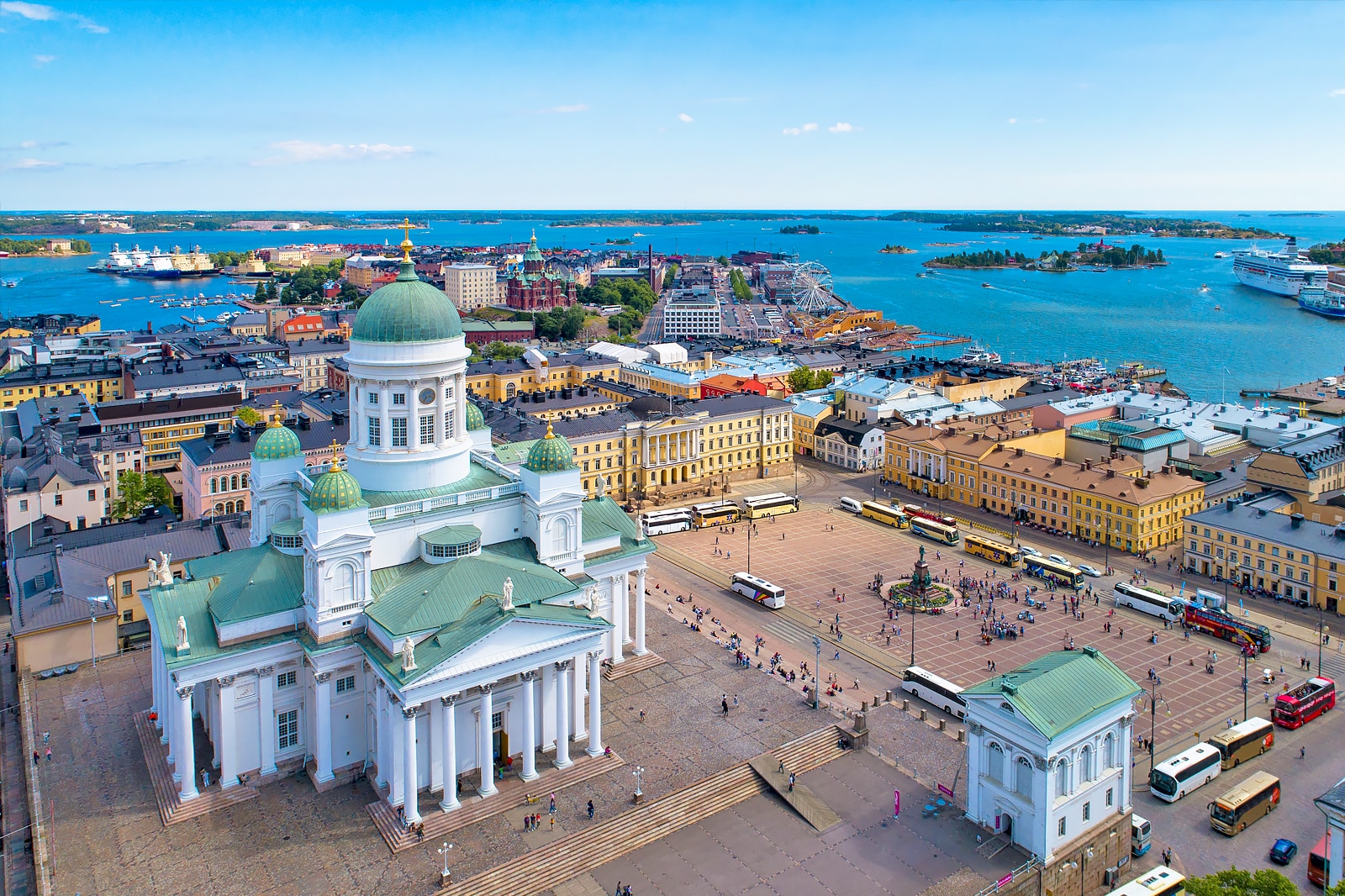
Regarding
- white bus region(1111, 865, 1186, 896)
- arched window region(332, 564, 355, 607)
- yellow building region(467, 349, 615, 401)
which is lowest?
white bus region(1111, 865, 1186, 896)

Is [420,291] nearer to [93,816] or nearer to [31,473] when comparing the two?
[93,816]

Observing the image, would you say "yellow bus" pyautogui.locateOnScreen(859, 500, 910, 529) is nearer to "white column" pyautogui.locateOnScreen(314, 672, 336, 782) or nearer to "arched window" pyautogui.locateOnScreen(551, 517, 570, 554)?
"arched window" pyautogui.locateOnScreen(551, 517, 570, 554)

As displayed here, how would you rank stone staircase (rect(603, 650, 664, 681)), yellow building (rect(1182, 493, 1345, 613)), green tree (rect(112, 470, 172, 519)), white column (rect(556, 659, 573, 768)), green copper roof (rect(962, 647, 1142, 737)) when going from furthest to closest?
1. green tree (rect(112, 470, 172, 519))
2. yellow building (rect(1182, 493, 1345, 613))
3. stone staircase (rect(603, 650, 664, 681))
4. white column (rect(556, 659, 573, 768))
5. green copper roof (rect(962, 647, 1142, 737))

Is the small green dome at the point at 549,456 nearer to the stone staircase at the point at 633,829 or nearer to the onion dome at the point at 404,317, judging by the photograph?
the onion dome at the point at 404,317

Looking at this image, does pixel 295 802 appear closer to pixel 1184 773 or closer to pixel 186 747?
pixel 186 747

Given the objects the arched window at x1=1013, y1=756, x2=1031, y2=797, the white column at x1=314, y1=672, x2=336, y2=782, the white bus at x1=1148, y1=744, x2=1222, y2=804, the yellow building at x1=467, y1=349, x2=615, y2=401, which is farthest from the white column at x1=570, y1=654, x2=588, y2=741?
the yellow building at x1=467, y1=349, x2=615, y2=401

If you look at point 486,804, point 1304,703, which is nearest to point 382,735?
point 486,804
